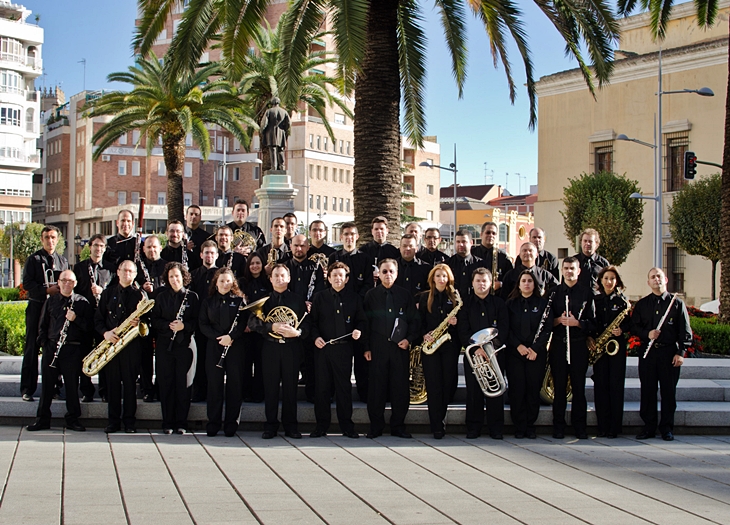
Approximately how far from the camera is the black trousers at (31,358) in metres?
10.4

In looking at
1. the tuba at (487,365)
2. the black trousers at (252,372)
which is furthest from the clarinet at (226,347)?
the tuba at (487,365)

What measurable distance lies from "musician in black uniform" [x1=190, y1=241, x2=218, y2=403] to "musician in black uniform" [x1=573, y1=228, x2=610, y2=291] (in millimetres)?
4410

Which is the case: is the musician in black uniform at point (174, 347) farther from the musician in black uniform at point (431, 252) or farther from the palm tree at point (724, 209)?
the palm tree at point (724, 209)

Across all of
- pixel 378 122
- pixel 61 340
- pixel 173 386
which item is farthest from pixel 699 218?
pixel 61 340

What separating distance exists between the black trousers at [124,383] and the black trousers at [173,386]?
0.26m

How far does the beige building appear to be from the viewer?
36.3m

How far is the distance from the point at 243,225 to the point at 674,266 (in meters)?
29.1

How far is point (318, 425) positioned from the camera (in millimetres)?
10008

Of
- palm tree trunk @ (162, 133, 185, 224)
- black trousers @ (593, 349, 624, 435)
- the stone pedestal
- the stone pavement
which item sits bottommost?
the stone pavement

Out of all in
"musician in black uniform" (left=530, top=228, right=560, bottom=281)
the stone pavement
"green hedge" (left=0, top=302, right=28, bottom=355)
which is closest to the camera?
the stone pavement

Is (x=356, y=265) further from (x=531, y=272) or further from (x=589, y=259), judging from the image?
(x=589, y=259)

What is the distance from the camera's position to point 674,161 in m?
37.9

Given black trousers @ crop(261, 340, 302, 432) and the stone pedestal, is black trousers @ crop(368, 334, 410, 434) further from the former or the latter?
the stone pedestal

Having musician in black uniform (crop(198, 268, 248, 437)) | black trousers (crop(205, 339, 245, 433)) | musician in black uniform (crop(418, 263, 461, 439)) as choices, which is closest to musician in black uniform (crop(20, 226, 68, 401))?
musician in black uniform (crop(198, 268, 248, 437))
